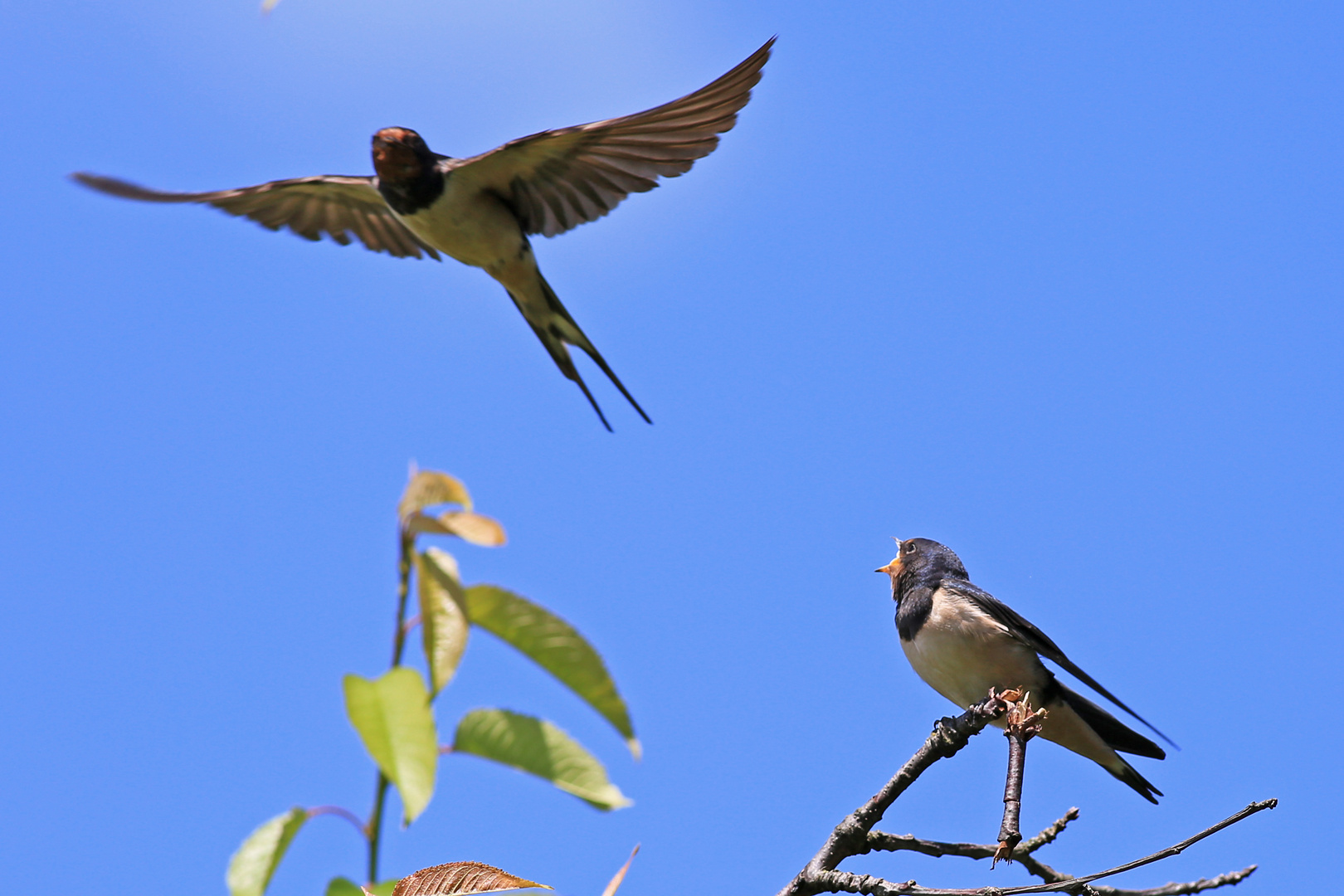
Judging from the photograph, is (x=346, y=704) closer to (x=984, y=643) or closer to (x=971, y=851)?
(x=971, y=851)

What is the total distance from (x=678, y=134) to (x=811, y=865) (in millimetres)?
2076

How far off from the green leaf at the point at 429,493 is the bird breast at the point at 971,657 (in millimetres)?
2932

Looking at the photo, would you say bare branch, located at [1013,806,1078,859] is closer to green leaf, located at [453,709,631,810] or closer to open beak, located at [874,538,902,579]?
green leaf, located at [453,709,631,810]

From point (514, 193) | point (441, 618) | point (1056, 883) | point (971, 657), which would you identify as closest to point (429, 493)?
point (441, 618)

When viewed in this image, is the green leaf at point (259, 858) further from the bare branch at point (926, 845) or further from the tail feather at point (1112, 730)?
the tail feather at point (1112, 730)

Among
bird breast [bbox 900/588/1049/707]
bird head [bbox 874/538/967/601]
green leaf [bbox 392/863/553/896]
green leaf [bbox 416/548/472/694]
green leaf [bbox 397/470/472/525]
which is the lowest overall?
green leaf [bbox 392/863/553/896]

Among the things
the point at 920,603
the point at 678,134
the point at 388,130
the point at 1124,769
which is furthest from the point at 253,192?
the point at 1124,769

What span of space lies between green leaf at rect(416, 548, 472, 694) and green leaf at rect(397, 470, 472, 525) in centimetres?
6

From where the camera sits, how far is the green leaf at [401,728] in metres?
1.06

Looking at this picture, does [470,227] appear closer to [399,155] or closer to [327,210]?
[399,155]

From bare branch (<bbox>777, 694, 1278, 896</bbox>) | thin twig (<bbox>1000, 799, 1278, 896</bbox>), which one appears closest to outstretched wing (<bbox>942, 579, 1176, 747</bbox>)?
bare branch (<bbox>777, 694, 1278, 896</bbox>)

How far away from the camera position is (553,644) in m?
1.28

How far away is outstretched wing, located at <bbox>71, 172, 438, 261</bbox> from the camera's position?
3.90m

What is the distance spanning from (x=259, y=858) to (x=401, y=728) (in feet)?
1.06
